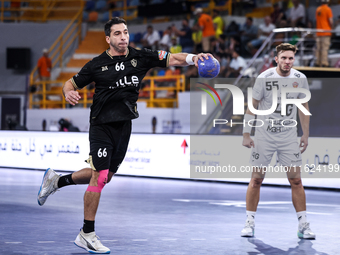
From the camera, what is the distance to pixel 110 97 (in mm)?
5980

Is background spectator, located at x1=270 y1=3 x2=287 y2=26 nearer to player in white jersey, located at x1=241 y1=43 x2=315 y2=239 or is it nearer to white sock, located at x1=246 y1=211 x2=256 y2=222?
player in white jersey, located at x1=241 y1=43 x2=315 y2=239

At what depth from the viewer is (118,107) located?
236 inches

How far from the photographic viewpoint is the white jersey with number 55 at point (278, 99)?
271 inches

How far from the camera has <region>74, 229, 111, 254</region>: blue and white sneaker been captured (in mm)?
5691

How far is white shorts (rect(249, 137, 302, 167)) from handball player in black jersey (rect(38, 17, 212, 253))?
1.58 metres

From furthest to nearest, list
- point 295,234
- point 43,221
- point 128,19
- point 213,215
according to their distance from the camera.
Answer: point 128,19 → point 213,215 → point 43,221 → point 295,234

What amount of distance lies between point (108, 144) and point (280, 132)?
2.16 metres

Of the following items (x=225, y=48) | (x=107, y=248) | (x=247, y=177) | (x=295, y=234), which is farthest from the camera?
(x=225, y=48)

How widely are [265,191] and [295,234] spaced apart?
213 inches

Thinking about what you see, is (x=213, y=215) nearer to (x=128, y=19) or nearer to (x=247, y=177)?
(x=247, y=177)

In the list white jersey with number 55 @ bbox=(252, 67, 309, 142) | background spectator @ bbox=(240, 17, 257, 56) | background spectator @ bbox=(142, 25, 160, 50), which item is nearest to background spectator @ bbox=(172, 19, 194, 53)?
background spectator @ bbox=(142, 25, 160, 50)

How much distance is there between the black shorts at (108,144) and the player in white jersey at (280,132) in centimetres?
165

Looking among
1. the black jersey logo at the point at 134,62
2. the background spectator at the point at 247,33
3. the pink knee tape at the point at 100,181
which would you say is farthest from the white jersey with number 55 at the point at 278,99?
the background spectator at the point at 247,33

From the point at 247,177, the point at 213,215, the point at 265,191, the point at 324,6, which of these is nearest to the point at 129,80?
the point at 213,215
